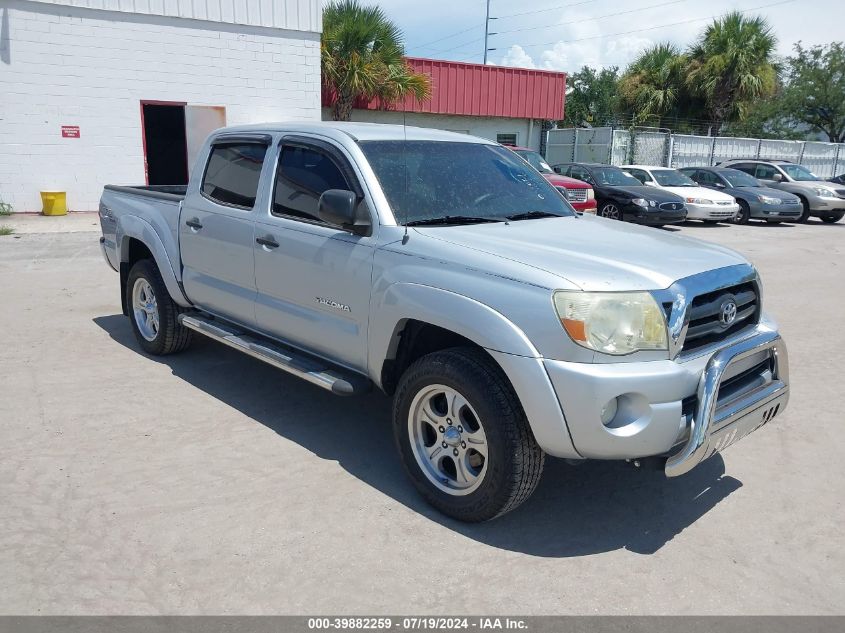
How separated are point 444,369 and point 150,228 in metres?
3.42

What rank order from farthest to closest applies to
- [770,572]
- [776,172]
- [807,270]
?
[776,172] < [807,270] < [770,572]

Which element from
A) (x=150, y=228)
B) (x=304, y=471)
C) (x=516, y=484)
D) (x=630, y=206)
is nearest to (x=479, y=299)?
(x=516, y=484)

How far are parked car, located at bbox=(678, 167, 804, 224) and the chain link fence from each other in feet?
25.1

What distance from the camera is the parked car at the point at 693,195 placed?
688 inches

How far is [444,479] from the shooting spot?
370 cm

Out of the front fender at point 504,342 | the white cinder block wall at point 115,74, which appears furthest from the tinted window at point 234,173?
the white cinder block wall at point 115,74

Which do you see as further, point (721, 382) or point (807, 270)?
point (807, 270)

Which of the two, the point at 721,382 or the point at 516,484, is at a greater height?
the point at 721,382

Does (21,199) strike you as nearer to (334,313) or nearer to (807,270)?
(334,313)

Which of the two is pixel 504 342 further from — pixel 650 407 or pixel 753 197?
pixel 753 197

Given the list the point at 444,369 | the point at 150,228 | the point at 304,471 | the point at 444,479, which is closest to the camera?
the point at 444,369

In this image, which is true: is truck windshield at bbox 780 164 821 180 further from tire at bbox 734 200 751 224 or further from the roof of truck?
the roof of truck

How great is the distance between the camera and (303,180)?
453cm

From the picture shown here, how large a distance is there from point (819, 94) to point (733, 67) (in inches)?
683
